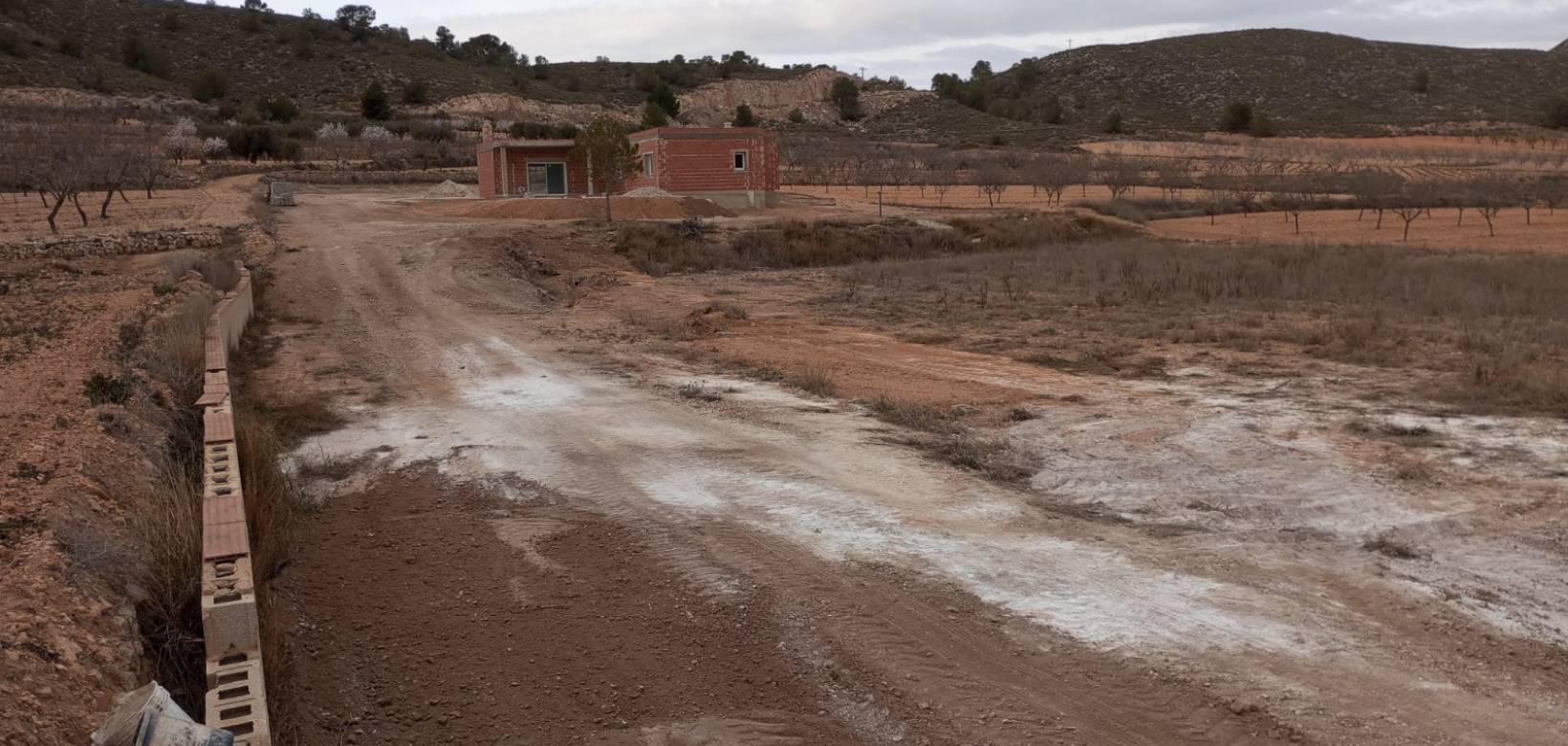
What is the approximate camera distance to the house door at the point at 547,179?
157 feet

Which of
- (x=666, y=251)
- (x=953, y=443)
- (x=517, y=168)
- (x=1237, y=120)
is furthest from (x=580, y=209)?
Answer: (x=1237, y=120)

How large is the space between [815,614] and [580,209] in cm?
3290

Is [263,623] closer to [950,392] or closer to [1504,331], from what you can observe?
[950,392]

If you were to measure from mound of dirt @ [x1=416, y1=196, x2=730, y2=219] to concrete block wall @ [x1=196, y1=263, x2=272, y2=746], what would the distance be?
1177 inches

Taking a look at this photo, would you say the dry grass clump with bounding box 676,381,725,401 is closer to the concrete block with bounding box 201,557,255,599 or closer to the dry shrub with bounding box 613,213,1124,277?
the concrete block with bounding box 201,557,255,599

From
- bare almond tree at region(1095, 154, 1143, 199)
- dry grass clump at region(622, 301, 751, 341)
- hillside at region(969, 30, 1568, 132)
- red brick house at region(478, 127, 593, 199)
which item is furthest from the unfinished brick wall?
hillside at region(969, 30, 1568, 132)

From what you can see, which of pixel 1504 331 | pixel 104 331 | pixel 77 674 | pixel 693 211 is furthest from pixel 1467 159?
pixel 77 674

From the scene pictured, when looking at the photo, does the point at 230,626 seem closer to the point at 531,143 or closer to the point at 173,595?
the point at 173,595

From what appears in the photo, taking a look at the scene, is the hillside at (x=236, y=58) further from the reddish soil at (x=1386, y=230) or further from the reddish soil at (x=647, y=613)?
the reddish soil at (x=647, y=613)

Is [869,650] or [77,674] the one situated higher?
[77,674]

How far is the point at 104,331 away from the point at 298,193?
1435 inches

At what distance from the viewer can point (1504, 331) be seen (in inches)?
640

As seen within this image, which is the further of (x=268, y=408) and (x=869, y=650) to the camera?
(x=268, y=408)

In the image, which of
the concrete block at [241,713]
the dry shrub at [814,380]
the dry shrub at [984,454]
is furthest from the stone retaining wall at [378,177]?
the concrete block at [241,713]
